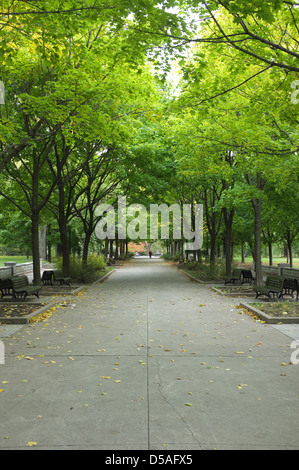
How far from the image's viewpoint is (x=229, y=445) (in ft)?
12.2

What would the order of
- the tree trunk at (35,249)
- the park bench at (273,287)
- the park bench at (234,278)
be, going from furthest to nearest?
the park bench at (234,278) → the tree trunk at (35,249) → the park bench at (273,287)

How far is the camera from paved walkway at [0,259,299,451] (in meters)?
3.90

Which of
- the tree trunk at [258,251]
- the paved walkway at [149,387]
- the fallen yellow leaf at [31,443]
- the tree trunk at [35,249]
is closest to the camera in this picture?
the fallen yellow leaf at [31,443]

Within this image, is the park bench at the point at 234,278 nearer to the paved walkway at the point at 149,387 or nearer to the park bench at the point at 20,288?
the paved walkway at the point at 149,387

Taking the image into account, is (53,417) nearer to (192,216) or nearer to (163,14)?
(163,14)

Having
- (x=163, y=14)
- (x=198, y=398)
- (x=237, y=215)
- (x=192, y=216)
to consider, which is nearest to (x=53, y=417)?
(x=198, y=398)

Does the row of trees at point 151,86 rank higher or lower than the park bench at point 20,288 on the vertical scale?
higher

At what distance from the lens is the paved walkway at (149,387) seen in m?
3.90

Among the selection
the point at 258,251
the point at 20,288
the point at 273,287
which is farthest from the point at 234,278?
the point at 20,288

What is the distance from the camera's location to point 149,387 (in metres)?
5.29

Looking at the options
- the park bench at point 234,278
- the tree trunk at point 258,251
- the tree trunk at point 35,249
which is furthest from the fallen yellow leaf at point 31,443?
the park bench at point 234,278

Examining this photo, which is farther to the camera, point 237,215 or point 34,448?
point 237,215

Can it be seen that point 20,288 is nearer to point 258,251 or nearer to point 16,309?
point 16,309
